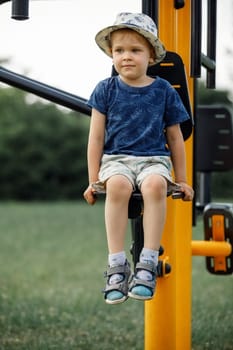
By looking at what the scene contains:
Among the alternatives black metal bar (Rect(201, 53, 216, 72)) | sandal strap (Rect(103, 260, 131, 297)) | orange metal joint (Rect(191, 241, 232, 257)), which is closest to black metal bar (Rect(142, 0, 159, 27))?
black metal bar (Rect(201, 53, 216, 72))

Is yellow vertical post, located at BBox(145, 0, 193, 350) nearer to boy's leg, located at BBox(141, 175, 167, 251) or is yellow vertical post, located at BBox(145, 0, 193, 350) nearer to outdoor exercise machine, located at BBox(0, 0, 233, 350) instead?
outdoor exercise machine, located at BBox(0, 0, 233, 350)

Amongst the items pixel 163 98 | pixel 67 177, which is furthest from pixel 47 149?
pixel 163 98

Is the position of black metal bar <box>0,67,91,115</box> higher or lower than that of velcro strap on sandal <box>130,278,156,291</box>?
higher

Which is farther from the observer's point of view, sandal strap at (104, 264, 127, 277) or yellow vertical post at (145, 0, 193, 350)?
yellow vertical post at (145, 0, 193, 350)

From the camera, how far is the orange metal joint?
5.30 meters

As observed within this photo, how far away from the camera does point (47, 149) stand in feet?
95.6

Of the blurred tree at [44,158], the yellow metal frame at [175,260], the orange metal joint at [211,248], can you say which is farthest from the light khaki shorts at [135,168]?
the blurred tree at [44,158]

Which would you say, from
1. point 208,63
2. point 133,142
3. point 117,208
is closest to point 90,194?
point 117,208

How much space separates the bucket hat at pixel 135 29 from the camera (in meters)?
3.67

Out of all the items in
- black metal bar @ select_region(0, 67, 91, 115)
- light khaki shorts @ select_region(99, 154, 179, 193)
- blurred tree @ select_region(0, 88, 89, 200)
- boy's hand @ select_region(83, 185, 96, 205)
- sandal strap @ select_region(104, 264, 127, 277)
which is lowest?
sandal strap @ select_region(104, 264, 127, 277)

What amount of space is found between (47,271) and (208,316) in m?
5.39

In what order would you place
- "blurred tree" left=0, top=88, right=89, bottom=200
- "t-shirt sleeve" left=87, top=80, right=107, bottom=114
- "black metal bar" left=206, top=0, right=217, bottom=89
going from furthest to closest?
"blurred tree" left=0, top=88, right=89, bottom=200, "black metal bar" left=206, top=0, right=217, bottom=89, "t-shirt sleeve" left=87, top=80, right=107, bottom=114

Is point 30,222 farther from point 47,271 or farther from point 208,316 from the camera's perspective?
point 208,316

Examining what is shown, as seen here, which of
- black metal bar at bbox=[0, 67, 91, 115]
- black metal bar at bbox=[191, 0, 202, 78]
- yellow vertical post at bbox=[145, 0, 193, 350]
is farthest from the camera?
black metal bar at bbox=[0, 67, 91, 115]
